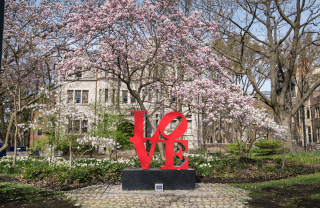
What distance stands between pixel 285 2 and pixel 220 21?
467cm

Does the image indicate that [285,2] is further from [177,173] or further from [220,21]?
[177,173]

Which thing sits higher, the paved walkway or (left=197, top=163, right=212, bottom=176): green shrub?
(left=197, top=163, right=212, bottom=176): green shrub

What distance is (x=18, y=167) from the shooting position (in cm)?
1209

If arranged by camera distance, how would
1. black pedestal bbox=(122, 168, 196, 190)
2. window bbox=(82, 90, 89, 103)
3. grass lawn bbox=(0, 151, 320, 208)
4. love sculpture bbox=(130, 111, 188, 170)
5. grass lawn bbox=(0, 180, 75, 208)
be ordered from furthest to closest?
1. window bbox=(82, 90, 89, 103)
2. love sculpture bbox=(130, 111, 188, 170)
3. black pedestal bbox=(122, 168, 196, 190)
4. grass lawn bbox=(0, 151, 320, 208)
5. grass lawn bbox=(0, 180, 75, 208)

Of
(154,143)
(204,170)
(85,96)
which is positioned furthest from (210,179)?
(85,96)

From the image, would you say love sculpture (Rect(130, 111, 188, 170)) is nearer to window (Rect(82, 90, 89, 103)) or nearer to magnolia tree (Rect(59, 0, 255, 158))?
magnolia tree (Rect(59, 0, 255, 158))

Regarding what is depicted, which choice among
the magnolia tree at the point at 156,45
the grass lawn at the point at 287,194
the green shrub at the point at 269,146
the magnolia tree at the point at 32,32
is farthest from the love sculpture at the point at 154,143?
the green shrub at the point at 269,146

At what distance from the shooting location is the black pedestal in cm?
871

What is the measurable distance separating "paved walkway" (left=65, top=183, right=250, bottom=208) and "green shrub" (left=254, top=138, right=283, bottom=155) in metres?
13.3

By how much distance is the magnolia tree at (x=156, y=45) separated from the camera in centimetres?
1232

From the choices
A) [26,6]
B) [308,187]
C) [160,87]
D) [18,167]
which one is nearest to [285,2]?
[160,87]

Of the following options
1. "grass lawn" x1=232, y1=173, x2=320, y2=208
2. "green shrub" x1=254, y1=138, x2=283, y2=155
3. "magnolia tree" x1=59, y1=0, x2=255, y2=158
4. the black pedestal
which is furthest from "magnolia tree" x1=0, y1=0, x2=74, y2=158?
"green shrub" x1=254, y1=138, x2=283, y2=155

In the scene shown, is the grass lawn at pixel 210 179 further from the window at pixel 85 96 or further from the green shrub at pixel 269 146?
the window at pixel 85 96

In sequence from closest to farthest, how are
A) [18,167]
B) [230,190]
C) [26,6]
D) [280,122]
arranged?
[230,190] < [18,167] < [26,6] < [280,122]
